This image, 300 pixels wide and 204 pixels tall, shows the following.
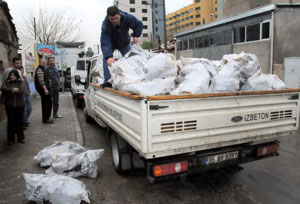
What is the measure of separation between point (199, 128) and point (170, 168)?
560 mm

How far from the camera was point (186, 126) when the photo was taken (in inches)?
104

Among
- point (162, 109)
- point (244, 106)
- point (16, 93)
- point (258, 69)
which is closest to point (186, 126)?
point (162, 109)

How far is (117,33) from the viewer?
4.93 meters

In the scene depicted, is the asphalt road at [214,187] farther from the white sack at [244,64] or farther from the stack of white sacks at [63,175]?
the white sack at [244,64]

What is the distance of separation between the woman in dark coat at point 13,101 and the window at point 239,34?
14781mm

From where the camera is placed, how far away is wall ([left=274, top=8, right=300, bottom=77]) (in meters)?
13.5

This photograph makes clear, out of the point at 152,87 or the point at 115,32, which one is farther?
the point at 115,32

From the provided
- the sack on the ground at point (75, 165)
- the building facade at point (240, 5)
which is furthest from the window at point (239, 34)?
the sack on the ground at point (75, 165)

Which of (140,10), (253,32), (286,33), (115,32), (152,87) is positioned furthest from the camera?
(140,10)

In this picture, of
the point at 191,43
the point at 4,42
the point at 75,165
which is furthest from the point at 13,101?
the point at 191,43

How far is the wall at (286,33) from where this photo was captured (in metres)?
13.5

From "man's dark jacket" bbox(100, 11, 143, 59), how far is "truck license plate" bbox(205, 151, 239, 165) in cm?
280

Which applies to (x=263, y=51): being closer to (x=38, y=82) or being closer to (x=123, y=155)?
(x=38, y=82)

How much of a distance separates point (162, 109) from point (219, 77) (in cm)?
113
